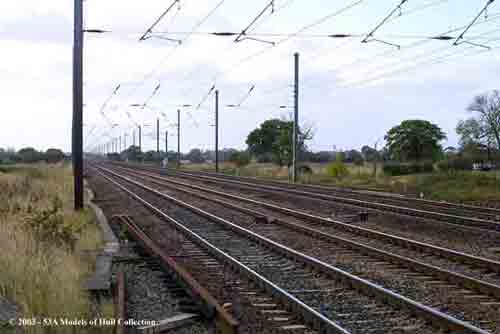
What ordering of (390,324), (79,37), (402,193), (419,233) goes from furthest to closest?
(402,193) → (79,37) → (419,233) → (390,324)

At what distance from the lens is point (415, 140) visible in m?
85.8

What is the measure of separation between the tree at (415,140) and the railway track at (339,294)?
74.4 metres

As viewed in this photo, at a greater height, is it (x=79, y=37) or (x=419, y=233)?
(x=79, y=37)

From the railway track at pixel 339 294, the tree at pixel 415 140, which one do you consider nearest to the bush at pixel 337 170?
the railway track at pixel 339 294

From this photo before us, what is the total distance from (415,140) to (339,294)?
262 ft

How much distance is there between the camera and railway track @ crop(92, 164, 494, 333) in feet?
24.6

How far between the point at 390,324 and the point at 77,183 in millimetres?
15379

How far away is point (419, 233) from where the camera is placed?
16375 millimetres

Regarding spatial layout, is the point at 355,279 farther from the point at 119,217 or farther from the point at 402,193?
the point at 402,193

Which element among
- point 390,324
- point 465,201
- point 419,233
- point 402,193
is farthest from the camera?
point 402,193

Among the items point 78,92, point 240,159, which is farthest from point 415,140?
point 78,92

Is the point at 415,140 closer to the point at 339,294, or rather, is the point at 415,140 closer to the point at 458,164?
the point at 458,164

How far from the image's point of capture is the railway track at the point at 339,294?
7.49 m

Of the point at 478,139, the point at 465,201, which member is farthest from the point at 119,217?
the point at 478,139
